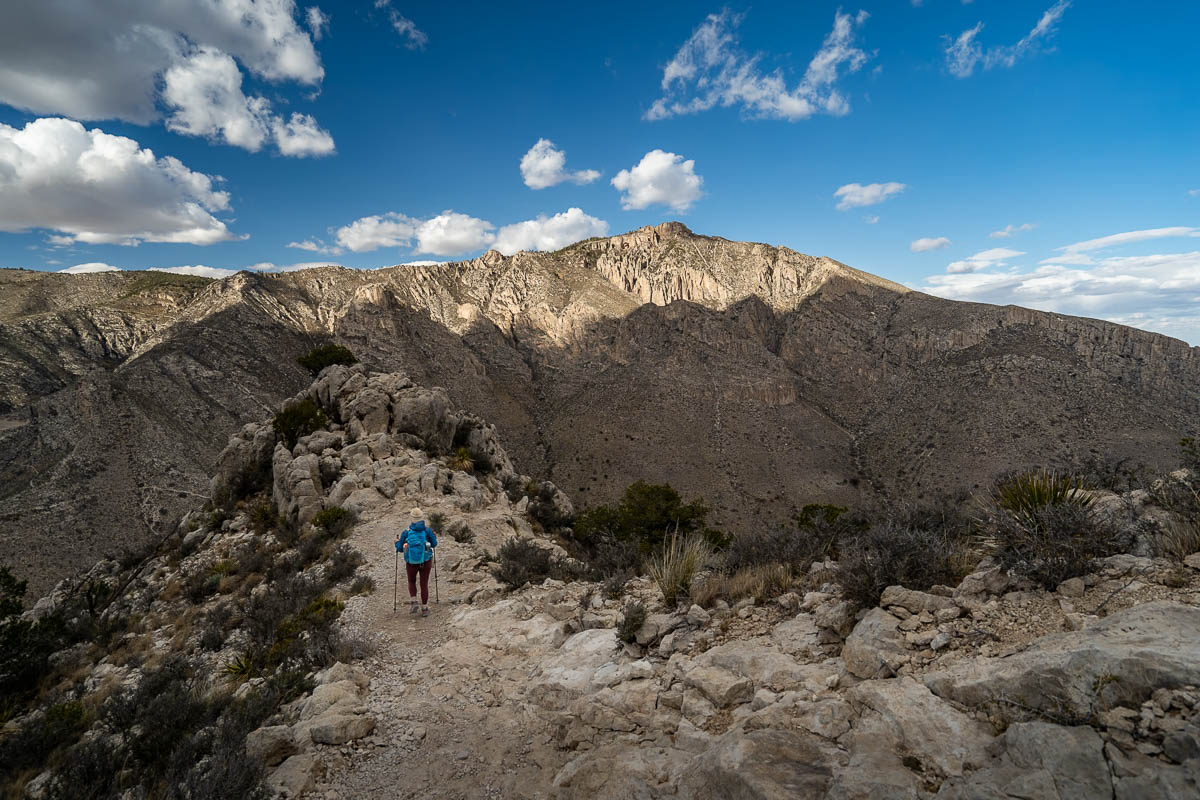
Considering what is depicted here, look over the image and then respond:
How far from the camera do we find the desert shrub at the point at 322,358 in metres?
31.4

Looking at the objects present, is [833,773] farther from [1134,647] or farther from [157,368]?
[157,368]

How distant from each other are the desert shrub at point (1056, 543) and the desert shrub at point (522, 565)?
22.9 feet

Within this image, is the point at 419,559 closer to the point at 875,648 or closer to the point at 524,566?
the point at 524,566

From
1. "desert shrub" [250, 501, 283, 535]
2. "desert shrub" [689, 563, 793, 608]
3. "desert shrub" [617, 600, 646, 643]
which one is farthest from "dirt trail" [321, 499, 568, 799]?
"desert shrub" [250, 501, 283, 535]

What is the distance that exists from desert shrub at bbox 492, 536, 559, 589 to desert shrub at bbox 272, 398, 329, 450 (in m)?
13.1

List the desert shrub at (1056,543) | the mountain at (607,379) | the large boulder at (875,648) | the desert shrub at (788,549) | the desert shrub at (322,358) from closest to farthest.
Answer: the large boulder at (875,648) → the desert shrub at (1056,543) → the desert shrub at (788,549) → the desert shrub at (322,358) → the mountain at (607,379)

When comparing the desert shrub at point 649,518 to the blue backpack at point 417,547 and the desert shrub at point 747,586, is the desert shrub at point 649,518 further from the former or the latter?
the desert shrub at point 747,586

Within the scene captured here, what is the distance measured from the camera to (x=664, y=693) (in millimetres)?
4664

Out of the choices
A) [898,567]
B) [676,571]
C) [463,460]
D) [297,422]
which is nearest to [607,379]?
[463,460]

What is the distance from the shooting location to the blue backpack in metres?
8.84

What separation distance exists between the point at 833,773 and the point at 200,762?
5.14 metres

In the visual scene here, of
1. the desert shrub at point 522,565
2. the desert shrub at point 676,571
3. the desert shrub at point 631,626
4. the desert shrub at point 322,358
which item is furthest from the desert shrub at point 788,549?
the desert shrub at point 322,358

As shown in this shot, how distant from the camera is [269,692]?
553 centimetres

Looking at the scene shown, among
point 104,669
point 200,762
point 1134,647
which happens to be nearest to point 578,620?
point 200,762
